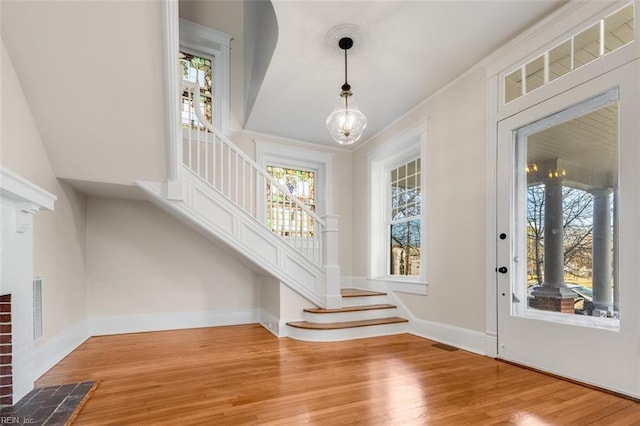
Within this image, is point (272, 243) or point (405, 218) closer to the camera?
point (272, 243)

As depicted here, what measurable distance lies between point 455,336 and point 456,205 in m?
1.39

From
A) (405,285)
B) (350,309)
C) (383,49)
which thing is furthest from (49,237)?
(405,285)

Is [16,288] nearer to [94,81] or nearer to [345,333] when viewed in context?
[94,81]

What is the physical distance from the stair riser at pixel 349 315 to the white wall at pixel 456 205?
0.30 meters

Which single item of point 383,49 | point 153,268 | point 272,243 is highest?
point 383,49

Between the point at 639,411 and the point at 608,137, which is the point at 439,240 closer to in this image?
the point at 608,137

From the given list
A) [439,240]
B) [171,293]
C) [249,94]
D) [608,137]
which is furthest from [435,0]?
[171,293]

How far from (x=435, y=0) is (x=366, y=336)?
3.39 metres

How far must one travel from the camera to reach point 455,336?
3.41 m

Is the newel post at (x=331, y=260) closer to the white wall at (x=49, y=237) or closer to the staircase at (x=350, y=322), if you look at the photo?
the staircase at (x=350, y=322)

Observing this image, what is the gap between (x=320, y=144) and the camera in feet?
17.6

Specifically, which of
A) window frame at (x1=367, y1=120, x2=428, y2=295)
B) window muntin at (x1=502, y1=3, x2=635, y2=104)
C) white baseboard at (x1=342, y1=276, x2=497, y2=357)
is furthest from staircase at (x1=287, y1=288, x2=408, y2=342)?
window muntin at (x1=502, y1=3, x2=635, y2=104)

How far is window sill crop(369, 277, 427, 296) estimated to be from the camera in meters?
3.92

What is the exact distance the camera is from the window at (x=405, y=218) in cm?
442
